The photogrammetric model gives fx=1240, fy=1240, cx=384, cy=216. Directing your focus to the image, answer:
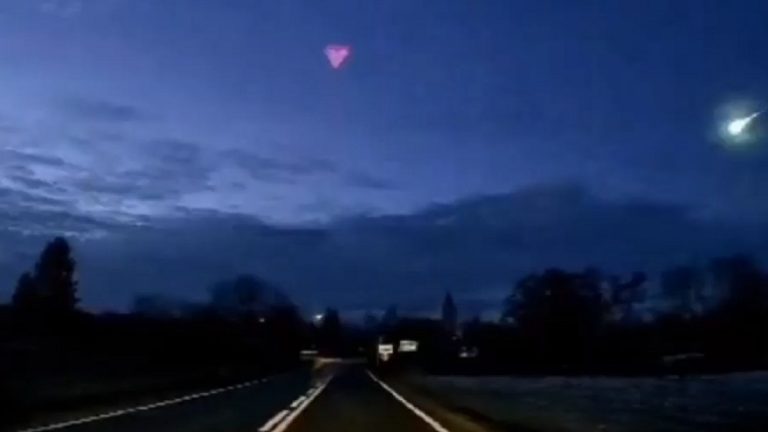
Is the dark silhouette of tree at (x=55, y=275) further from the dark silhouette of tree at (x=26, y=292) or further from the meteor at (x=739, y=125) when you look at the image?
the meteor at (x=739, y=125)

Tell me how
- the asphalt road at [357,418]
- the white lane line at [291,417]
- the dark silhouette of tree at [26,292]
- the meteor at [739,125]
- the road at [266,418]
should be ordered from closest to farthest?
the meteor at [739,125]
the road at [266,418]
the white lane line at [291,417]
the asphalt road at [357,418]
the dark silhouette of tree at [26,292]

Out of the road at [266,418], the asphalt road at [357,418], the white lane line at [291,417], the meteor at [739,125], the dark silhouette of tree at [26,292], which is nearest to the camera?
the meteor at [739,125]

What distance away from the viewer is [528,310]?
19312 centimetres

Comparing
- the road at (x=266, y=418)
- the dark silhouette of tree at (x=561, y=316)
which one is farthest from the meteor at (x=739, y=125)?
the dark silhouette of tree at (x=561, y=316)

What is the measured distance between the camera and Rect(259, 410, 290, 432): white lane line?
30750 mm

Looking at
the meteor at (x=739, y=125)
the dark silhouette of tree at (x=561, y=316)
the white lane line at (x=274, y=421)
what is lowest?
the white lane line at (x=274, y=421)

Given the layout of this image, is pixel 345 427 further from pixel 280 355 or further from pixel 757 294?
pixel 280 355

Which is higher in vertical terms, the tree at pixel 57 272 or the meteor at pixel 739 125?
the tree at pixel 57 272

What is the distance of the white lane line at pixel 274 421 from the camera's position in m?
30.8

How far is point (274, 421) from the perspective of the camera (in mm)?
34281

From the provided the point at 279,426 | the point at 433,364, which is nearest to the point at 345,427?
the point at 279,426

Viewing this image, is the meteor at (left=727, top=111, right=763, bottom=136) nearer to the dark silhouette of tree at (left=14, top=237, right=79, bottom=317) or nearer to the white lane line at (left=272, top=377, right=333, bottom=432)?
the white lane line at (left=272, top=377, right=333, bottom=432)

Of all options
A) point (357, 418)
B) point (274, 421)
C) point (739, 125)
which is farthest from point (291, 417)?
point (739, 125)

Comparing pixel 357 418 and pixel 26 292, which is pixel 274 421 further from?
pixel 26 292
